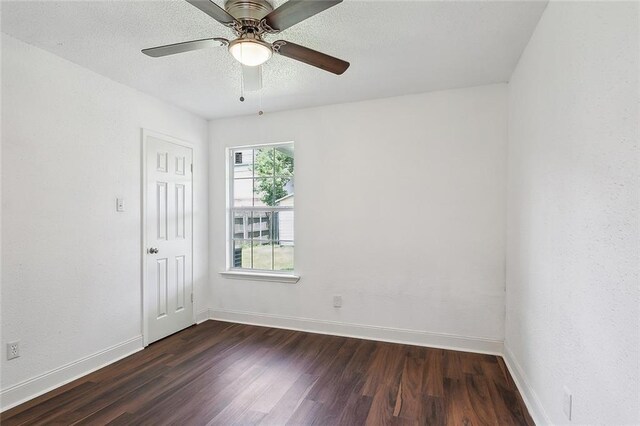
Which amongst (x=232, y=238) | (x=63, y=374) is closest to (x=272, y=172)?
(x=232, y=238)

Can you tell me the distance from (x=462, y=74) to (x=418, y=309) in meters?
2.25

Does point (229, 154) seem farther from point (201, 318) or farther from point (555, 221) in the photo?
point (555, 221)

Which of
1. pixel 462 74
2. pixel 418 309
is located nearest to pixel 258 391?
pixel 418 309

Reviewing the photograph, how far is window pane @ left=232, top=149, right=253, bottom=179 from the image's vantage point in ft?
13.4

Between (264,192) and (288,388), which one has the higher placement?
(264,192)

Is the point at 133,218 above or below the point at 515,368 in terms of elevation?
above

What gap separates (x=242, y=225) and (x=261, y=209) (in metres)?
0.35

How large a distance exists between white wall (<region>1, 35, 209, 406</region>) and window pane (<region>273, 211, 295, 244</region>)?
1469 mm

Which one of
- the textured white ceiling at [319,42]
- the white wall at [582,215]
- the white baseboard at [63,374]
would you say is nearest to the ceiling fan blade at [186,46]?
the textured white ceiling at [319,42]

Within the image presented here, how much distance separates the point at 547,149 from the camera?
6.17 feet

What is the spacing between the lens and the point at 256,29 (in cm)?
174

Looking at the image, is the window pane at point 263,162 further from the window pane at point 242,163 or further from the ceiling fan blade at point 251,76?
the ceiling fan blade at point 251,76

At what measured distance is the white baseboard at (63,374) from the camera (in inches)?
85.5

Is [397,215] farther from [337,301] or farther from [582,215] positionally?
[582,215]
